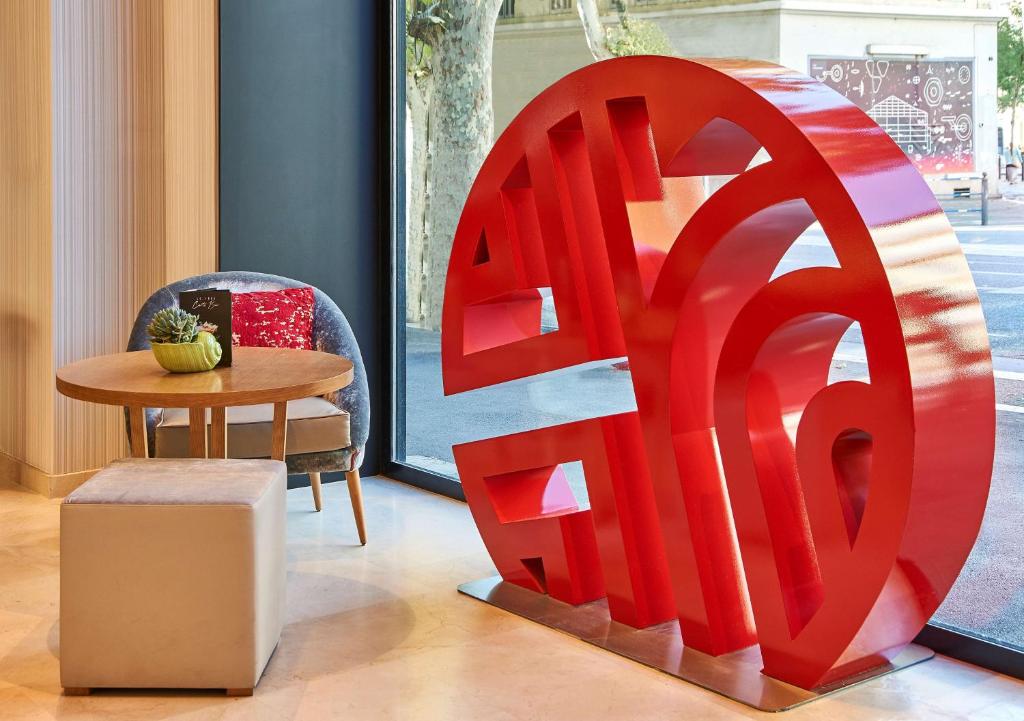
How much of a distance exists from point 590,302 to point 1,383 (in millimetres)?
3061

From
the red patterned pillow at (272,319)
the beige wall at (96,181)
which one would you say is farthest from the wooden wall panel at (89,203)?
the red patterned pillow at (272,319)

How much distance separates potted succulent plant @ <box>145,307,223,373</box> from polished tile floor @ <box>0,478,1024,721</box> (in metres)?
0.78

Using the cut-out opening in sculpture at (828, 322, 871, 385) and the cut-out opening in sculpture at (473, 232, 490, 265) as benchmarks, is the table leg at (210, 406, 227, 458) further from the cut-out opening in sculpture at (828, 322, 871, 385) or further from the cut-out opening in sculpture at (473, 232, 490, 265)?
the cut-out opening in sculpture at (828, 322, 871, 385)

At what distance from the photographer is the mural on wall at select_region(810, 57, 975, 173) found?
133 inches

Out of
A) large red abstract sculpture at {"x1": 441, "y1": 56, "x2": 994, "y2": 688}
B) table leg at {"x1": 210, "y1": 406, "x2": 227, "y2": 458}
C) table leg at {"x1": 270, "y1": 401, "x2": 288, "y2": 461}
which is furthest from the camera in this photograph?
table leg at {"x1": 270, "y1": 401, "x2": 288, "y2": 461}

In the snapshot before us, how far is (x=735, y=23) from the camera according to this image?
3.80 meters

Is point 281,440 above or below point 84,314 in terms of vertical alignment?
below

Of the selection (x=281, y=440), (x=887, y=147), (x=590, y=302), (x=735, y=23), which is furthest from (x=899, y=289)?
(x=281, y=440)

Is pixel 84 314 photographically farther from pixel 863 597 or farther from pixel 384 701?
pixel 863 597

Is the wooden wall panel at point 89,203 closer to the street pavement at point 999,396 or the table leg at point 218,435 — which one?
the table leg at point 218,435

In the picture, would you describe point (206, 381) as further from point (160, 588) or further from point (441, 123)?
point (441, 123)

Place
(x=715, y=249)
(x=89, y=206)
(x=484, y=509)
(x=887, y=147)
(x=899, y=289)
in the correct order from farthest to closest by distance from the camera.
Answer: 1. (x=89, y=206)
2. (x=484, y=509)
3. (x=715, y=249)
4. (x=887, y=147)
5. (x=899, y=289)

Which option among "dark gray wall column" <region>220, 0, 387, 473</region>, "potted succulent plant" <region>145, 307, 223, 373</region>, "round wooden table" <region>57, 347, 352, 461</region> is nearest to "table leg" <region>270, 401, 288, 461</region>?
"round wooden table" <region>57, 347, 352, 461</region>

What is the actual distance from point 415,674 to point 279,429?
1026 millimetres
